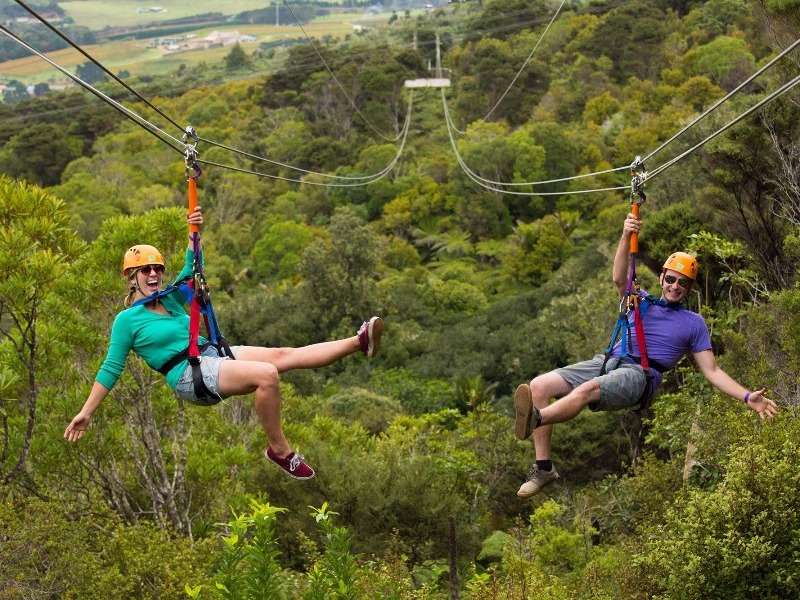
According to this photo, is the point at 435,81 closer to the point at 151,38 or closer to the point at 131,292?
the point at 131,292

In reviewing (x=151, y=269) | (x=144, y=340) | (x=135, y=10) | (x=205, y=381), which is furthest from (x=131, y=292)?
(x=135, y=10)

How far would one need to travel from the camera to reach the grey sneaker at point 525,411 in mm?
6418

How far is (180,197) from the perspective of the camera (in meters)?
50.1

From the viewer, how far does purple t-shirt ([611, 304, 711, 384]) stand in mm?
7008

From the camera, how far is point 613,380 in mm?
6777

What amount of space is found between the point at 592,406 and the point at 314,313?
83.7ft

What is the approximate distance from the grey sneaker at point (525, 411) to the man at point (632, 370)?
0.30 ft

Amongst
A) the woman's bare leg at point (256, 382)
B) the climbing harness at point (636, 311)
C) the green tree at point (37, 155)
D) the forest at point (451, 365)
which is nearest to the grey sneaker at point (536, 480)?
the climbing harness at point (636, 311)

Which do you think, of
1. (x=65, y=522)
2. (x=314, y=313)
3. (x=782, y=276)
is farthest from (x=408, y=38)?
(x=65, y=522)

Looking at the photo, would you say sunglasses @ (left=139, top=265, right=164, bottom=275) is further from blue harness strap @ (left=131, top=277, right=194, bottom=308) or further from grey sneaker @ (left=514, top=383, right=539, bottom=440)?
grey sneaker @ (left=514, top=383, right=539, bottom=440)

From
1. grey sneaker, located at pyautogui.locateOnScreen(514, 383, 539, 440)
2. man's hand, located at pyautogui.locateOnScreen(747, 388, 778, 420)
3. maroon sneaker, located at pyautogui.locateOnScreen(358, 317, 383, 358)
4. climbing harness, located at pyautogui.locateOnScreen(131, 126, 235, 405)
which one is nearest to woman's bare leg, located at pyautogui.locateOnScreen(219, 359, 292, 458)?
climbing harness, located at pyautogui.locateOnScreen(131, 126, 235, 405)

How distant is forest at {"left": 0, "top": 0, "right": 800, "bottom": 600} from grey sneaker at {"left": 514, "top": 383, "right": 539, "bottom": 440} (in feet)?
4.28

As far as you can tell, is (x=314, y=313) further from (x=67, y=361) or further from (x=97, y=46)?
(x=97, y=46)

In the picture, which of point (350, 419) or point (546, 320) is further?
point (546, 320)
